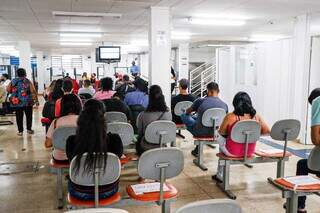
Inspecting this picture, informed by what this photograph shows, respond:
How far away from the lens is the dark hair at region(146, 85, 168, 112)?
156 inches

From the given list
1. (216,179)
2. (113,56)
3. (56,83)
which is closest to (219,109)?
(216,179)

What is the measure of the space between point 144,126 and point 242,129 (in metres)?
1.19

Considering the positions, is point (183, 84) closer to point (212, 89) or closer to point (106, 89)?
point (212, 89)

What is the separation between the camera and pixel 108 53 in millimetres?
10398

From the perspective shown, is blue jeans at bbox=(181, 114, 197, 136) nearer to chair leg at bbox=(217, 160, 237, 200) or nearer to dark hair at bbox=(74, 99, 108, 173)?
chair leg at bbox=(217, 160, 237, 200)

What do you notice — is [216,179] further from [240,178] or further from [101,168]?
[101,168]

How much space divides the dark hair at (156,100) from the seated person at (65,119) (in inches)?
35.5

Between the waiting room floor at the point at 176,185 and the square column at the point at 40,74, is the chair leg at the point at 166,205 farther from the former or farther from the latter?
the square column at the point at 40,74

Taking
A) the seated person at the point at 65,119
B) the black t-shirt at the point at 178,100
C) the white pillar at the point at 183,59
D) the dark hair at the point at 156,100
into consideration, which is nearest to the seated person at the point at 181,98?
the black t-shirt at the point at 178,100

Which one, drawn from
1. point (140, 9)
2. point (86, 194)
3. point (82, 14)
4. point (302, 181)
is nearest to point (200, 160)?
point (302, 181)

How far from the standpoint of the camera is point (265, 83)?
24.0 ft

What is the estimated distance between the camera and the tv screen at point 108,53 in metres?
10.3

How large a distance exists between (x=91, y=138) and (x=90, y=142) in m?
0.03

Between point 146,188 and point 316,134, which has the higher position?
point 316,134
